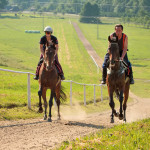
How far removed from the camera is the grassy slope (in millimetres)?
41956

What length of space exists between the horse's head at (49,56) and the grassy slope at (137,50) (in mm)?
24518

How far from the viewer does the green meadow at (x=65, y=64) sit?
607 inches

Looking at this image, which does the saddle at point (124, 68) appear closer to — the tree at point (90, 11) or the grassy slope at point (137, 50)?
the grassy slope at point (137, 50)

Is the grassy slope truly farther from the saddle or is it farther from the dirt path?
the dirt path

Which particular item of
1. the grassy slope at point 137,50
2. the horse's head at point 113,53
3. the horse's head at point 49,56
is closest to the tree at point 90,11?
the grassy slope at point 137,50

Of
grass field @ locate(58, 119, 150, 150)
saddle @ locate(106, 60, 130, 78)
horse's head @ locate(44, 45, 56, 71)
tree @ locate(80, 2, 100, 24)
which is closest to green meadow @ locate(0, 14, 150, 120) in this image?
horse's head @ locate(44, 45, 56, 71)

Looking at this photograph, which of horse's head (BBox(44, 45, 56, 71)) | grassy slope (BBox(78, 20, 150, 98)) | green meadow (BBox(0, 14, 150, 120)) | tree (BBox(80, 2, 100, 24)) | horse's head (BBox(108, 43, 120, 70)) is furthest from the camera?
tree (BBox(80, 2, 100, 24))

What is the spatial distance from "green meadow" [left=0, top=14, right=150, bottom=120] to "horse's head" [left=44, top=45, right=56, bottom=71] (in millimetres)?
2204

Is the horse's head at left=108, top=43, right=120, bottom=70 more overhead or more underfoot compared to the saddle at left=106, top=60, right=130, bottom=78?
more overhead

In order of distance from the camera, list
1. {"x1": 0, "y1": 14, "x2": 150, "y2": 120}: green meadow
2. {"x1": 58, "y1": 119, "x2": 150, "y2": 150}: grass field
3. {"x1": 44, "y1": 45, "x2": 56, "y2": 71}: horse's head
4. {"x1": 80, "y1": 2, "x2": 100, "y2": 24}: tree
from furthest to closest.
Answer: {"x1": 80, "y1": 2, "x2": 100, "y2": 24}: tree → {"x1": 0, "y1": 14, "x2": 150, "y2": 120}: green meadow → {"x1": 44, "y1": 45, "x2": 56, "y2": 71}: horse's head → {"x1": 58, "y1": 119, "x2": 150, "y2": 150}: grass field

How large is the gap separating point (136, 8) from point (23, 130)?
7356 inches

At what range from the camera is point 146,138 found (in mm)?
7633

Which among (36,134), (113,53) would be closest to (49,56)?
(113,53)

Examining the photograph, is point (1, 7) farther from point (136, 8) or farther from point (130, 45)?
point (130, 45)
